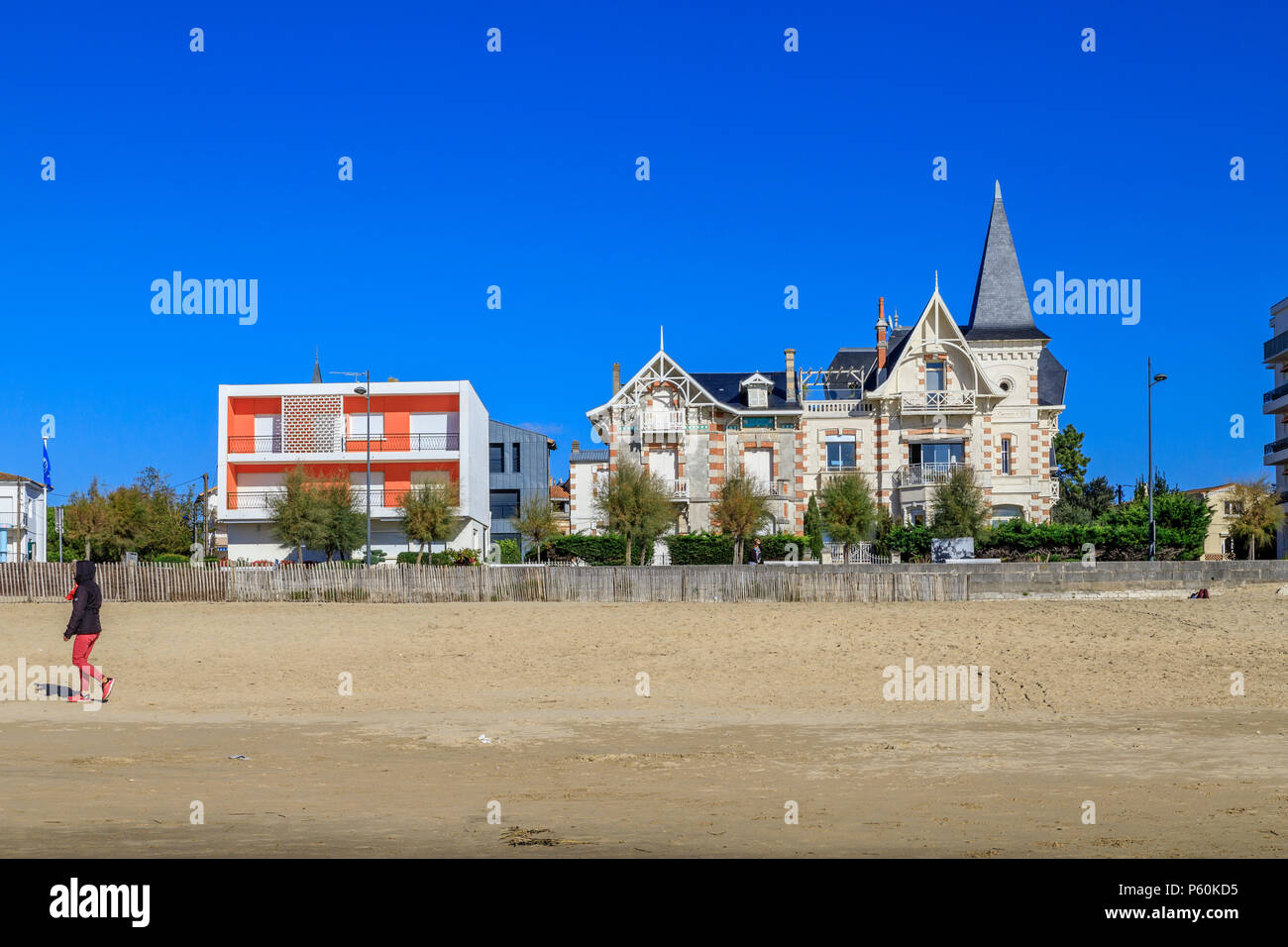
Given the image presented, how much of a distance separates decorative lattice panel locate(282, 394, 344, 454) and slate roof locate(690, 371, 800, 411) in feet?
57.7

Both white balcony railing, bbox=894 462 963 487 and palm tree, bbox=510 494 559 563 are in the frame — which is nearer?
palm tree, bbox=510 494 559 563

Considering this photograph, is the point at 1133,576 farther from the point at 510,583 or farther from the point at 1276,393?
the point at 1276,393

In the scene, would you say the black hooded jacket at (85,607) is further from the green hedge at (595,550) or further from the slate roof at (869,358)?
the slate roof at (869,358)

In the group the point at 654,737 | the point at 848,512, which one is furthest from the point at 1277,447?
the point at 654,737

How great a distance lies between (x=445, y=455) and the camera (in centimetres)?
5791

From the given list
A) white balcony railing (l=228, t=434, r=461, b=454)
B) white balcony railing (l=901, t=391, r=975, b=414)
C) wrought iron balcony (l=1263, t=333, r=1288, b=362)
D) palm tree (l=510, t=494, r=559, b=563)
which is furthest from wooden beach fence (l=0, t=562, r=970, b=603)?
wrought iron balcony (l=1263, t=333, r=1288, b=362)

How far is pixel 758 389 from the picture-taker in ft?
186

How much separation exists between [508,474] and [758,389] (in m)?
20.1

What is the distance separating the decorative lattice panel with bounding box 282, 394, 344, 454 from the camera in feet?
191

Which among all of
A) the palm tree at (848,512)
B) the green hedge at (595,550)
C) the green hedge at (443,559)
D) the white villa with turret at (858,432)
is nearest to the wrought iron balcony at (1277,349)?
the white villa with turret at (858,432)

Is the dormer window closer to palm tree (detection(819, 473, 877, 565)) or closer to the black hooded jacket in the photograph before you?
palm tree (detection(819, 473, 877, 565))

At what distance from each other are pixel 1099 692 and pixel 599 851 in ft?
45.7

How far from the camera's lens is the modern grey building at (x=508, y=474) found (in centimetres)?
7050
